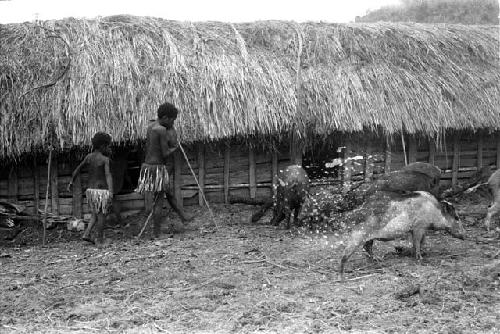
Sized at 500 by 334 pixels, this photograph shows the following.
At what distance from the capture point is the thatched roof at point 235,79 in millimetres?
9000

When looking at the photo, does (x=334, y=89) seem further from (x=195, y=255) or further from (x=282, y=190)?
(x=195, y=255)

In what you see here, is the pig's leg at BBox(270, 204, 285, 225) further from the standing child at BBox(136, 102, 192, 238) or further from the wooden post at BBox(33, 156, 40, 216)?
the wooden post at BBox(33, 156, 40, 216)

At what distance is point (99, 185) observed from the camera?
8.06 metres

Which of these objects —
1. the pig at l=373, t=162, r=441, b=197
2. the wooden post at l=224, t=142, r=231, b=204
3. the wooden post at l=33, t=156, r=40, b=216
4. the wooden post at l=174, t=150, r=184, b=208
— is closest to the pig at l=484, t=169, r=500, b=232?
the pig at l=373, t=162, r=441, b=197

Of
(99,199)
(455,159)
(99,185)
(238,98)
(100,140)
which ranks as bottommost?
(99,199)

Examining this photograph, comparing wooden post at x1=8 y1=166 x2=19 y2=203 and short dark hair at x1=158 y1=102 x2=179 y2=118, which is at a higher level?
short dark hair at x1=158 y1=102 x2=179 y2=118

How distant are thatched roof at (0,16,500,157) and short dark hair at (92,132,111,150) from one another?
77cm

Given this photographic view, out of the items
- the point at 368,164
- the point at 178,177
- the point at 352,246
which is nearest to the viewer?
the point at 352,246

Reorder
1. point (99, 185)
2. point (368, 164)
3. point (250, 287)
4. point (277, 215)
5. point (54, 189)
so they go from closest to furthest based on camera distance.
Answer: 1. point (250, 287)
2. point (99, 185)
3. point (277, 215)
4. point (54, 189)
5. point (368, 164)

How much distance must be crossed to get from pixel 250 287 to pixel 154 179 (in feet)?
9.55

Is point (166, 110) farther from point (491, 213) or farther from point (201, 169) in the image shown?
point (491, 213)

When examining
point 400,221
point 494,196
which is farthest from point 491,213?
point 400,221

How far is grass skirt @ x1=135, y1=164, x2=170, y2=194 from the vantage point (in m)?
8.03

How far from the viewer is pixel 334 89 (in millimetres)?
9859
